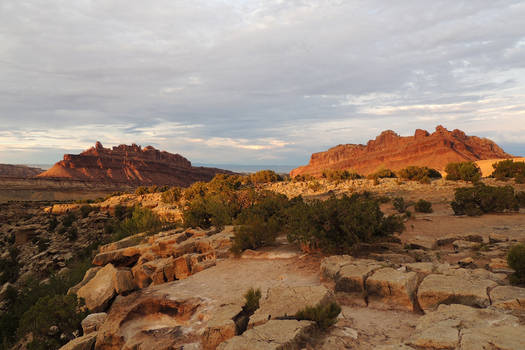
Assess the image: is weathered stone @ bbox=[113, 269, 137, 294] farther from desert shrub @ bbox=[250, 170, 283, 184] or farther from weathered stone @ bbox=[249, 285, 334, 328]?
desert shrub @ bbox=[250, 170, 283, 184]

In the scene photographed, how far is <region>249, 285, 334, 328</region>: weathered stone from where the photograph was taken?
4.97 m

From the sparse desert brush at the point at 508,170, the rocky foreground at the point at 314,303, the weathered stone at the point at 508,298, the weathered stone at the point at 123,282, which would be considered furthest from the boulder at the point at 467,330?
the sparse desert brush at the point at 508,170

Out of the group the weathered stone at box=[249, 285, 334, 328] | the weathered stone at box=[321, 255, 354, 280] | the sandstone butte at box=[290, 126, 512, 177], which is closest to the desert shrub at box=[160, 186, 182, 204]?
the weathered stone at box=[321, 255, 354, 280]

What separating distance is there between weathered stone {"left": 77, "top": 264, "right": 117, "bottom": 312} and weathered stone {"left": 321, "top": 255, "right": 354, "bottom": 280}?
5.75m

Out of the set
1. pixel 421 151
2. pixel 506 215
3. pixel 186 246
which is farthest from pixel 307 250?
pixel 421 151

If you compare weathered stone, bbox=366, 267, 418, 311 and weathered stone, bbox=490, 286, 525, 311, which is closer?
weathered stone, bbox=490, 286, 525, 311

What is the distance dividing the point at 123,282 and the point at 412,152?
80.0 meters

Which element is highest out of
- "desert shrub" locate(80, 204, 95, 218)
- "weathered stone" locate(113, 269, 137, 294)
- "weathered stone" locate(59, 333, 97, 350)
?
"weathered stone" locate(113, 269, 137, 294)

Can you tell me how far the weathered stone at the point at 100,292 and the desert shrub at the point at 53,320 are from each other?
0.34m

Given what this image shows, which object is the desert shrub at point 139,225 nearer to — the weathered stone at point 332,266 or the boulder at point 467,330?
the weathered stone at point 332,266

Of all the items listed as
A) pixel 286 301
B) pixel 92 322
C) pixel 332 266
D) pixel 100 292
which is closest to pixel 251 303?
pixel 286 301

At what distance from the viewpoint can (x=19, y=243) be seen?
25.6 metres

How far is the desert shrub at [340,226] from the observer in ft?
29.1

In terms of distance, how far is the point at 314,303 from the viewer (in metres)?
5.04
